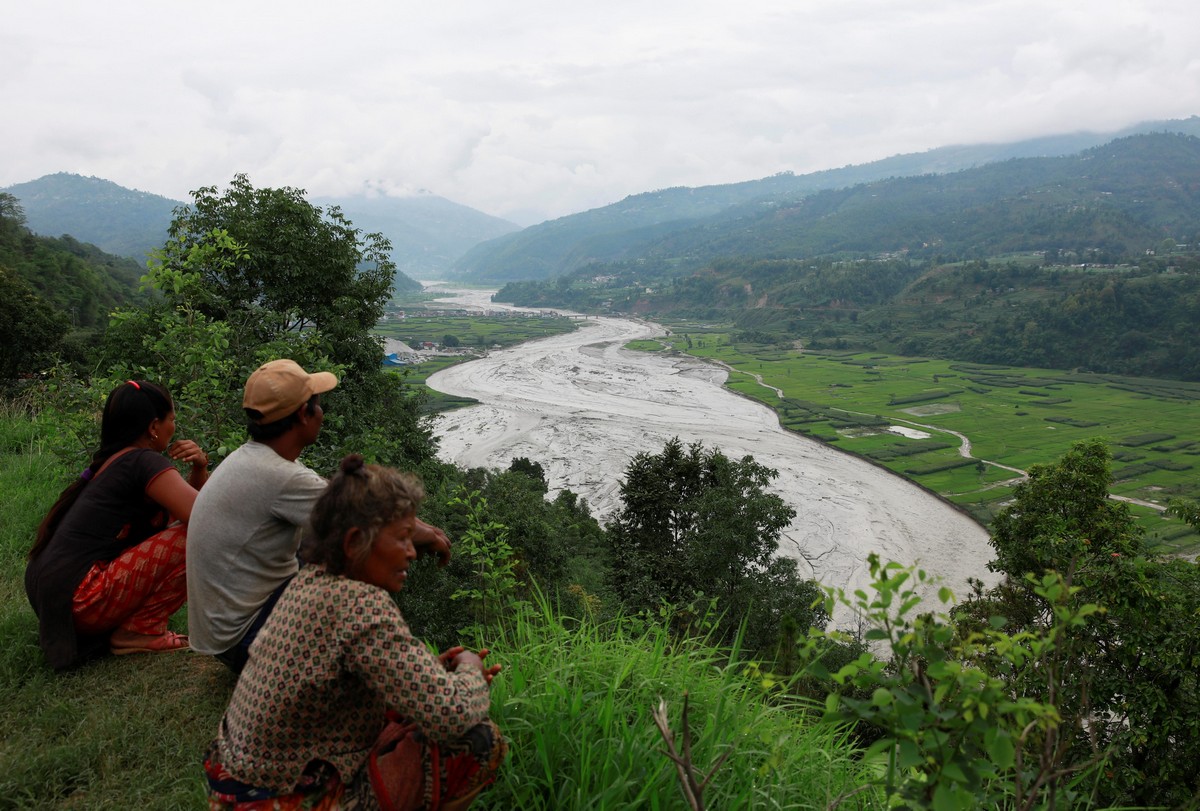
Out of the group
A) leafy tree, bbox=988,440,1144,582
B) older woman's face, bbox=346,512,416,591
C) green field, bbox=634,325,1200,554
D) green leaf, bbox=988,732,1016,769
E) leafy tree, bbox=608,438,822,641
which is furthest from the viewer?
green field, bbox=634,325,1200,554

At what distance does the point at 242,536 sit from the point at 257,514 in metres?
0.12

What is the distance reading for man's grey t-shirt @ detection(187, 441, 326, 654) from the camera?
256 centimetres

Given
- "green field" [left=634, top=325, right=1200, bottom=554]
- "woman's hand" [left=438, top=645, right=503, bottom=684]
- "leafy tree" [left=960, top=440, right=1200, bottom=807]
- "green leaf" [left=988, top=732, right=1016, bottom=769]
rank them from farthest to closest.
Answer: "green field" [left=634, top=325, right=1200, bottom=554], "leafy tree" [left=960, top=440, right=1200, bottom=807], "woman's hand" [left=438, top=645, right=503, bottom=684], "green leaf" [left=988, top=732, right=1016, bottom=769]

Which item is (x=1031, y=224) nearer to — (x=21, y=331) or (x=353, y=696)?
(x=21, y=331)

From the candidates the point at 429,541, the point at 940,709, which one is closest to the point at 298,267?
the point at 429,541


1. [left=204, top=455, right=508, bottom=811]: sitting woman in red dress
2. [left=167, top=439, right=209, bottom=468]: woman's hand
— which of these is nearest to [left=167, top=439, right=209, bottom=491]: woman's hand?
[left=167, top=439, right=209, bottom=468]: woman's hand

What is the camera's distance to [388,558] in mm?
1959

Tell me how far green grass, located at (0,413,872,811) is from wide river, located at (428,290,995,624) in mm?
11543

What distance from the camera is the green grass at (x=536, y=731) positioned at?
2334 mm

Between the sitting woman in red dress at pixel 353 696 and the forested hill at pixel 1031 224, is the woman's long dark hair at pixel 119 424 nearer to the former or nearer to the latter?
the sitting woman in red dress at pixel 353 696

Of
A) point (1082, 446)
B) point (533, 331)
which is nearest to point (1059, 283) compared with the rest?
point (533, 331)

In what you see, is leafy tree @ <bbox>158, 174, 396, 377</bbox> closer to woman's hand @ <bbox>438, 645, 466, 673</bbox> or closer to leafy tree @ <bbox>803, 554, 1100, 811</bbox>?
woman's hand @ <bbox>438, 645, 466, 673</bbox>

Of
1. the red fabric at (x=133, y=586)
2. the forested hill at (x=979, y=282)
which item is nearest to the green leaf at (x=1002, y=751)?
Answer: the red fabric at (x=133, y=586)

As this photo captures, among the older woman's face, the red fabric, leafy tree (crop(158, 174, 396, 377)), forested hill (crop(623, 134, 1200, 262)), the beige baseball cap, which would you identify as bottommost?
the red fabric
